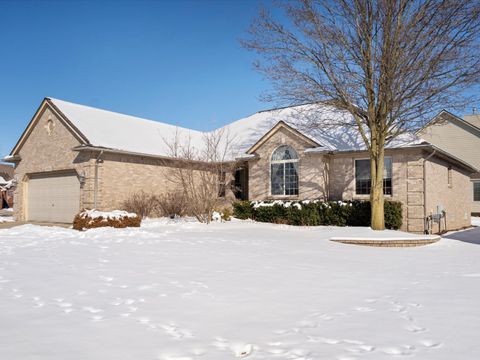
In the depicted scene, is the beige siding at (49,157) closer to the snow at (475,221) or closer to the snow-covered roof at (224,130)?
the snow-covered roof at (224,130)

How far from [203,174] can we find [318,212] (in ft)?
18.2

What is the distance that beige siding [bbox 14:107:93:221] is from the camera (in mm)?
19172

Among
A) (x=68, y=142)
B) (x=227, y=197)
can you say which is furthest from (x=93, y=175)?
(x=227, y=197)

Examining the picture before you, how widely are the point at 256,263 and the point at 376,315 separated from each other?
401 cm

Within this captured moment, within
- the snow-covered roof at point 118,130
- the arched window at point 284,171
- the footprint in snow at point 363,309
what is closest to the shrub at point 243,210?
the arched window at point 284,171

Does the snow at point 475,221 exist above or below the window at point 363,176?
below

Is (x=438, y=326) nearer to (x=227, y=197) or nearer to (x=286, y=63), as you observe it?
(x=286, y=63)

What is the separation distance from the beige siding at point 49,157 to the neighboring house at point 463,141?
24.5 metres

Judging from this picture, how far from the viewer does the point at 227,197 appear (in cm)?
2248

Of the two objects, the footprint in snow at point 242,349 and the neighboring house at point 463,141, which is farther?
the neighboring house at point 463,141

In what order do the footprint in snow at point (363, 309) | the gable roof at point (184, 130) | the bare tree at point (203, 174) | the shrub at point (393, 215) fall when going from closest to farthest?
the footprint in snow at point (363, 309) < the shrub at point (393, 215) < the bare tree at point (203, 174) < the gable roof at point (184, 130)

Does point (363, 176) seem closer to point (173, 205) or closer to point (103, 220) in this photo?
point (173, 205)

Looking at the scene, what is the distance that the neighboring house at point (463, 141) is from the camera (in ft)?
101

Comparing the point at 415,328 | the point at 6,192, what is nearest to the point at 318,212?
the point at 415,328
